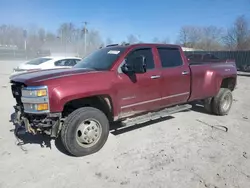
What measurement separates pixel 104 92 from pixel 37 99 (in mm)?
1112

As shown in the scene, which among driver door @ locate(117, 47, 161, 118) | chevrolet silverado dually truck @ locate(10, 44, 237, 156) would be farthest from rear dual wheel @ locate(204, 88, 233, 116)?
driver door @ locate(117, 47, 161, 118)

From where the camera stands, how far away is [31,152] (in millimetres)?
4184

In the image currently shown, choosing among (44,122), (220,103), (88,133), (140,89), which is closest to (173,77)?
(140,89)

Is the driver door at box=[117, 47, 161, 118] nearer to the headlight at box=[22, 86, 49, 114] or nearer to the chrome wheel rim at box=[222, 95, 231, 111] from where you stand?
the headlight at box=[22, 86, 49, 114]

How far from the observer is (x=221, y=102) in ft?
21.2

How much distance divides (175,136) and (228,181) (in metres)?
1.75

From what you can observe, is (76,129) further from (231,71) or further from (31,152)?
(231,71)

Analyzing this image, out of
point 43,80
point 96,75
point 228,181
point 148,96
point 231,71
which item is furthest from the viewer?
point 231,71

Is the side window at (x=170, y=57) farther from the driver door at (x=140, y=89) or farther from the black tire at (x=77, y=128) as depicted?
the black tire at (x=77, y=128)

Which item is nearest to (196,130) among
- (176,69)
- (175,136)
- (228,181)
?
(175,136)

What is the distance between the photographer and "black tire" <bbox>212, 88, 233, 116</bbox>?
6426 millimetres

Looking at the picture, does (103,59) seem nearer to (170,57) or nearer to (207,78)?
(170,57)

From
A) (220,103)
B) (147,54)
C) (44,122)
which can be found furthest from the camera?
(220,103)

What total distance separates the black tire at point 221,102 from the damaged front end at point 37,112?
4407 mm
